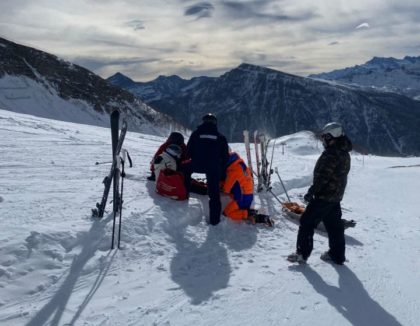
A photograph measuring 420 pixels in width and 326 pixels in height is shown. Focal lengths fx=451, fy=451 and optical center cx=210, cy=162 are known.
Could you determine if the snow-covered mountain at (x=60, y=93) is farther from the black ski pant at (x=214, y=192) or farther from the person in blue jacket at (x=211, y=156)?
the black ski pant at (x=214, y=192)

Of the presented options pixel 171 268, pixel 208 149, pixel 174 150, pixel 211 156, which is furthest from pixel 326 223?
pixel 174 150

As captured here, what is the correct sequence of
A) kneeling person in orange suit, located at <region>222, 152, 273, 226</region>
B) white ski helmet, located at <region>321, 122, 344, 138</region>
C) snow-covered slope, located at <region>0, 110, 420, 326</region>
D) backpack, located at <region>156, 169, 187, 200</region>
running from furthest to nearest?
backpack, located at <region>156, 169, 187, 200</region>
kneeling person in orange suit, located at <region>222, 152, 273, 226</region>
white ski helmet, located at <region>321, 122, 344, 138</region>
snow-covered slope, located at <region>0, 110, 420, 326</region>

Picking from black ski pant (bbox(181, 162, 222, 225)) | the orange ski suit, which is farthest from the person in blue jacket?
the orange ski suit

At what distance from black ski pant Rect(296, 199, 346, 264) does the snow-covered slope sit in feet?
0.80

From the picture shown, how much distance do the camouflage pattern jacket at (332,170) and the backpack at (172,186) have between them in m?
3.12

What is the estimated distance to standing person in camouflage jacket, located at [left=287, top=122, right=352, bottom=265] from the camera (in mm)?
6285

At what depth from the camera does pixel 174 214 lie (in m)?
8.03

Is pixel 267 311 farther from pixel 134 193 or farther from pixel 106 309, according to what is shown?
pixel 134 193

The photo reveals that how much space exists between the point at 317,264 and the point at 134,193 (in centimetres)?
397

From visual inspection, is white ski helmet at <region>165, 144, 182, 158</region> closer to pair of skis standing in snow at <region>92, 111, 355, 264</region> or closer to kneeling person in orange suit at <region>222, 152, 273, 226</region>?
kneeling person in orange suit at <region>222, 152, 273, 226</region>

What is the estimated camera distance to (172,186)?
883cm

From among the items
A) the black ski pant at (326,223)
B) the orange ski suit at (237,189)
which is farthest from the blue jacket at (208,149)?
the black ski pant at (326,223)

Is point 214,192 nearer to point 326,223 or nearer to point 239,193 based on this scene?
point 239,193

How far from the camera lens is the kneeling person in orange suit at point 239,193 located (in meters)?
8.54
